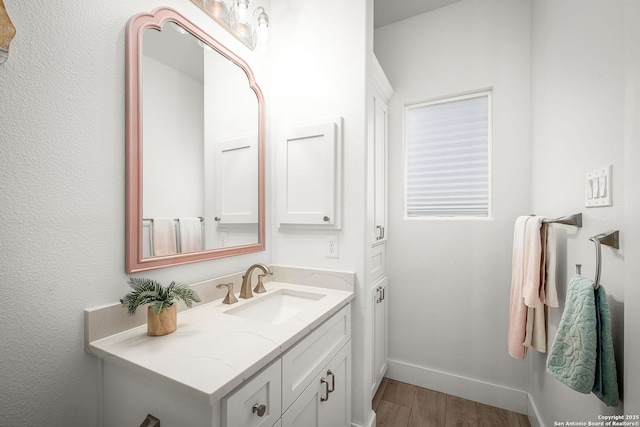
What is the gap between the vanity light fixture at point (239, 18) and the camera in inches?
50.5

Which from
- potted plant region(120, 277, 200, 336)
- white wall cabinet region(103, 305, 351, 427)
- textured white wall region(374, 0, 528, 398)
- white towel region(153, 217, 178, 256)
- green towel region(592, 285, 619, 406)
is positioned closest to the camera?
white wall cabinet region(103, 305, 351, 427)

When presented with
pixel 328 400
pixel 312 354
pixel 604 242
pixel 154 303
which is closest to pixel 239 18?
pixel 154 303

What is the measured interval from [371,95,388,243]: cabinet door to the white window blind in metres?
0.22

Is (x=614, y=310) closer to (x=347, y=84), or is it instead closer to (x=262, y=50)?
(x=347, y=84)

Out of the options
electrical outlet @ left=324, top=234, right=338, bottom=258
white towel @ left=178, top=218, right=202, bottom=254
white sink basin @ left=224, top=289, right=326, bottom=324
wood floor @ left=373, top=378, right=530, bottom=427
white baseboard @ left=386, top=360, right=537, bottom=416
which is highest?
white towel @ left=178, top=218, right=202, bottom=254

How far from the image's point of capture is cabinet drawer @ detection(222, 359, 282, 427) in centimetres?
69

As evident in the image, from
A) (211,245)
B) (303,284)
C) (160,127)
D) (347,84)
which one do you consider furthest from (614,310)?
(160,127)

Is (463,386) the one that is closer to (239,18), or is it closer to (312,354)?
(312,354)

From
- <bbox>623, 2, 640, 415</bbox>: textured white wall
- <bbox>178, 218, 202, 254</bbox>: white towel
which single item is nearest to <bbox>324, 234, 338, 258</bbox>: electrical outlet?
<bbox>178, 218, 202, 254</bbox>: white towel

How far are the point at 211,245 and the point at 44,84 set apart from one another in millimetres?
815

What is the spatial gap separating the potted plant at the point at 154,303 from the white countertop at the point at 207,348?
0.03 metres

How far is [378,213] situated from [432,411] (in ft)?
4.51

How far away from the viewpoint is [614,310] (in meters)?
0.86

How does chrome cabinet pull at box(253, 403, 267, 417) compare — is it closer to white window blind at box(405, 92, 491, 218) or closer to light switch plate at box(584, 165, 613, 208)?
light switch plate at box(584, 165, 613, 208)
